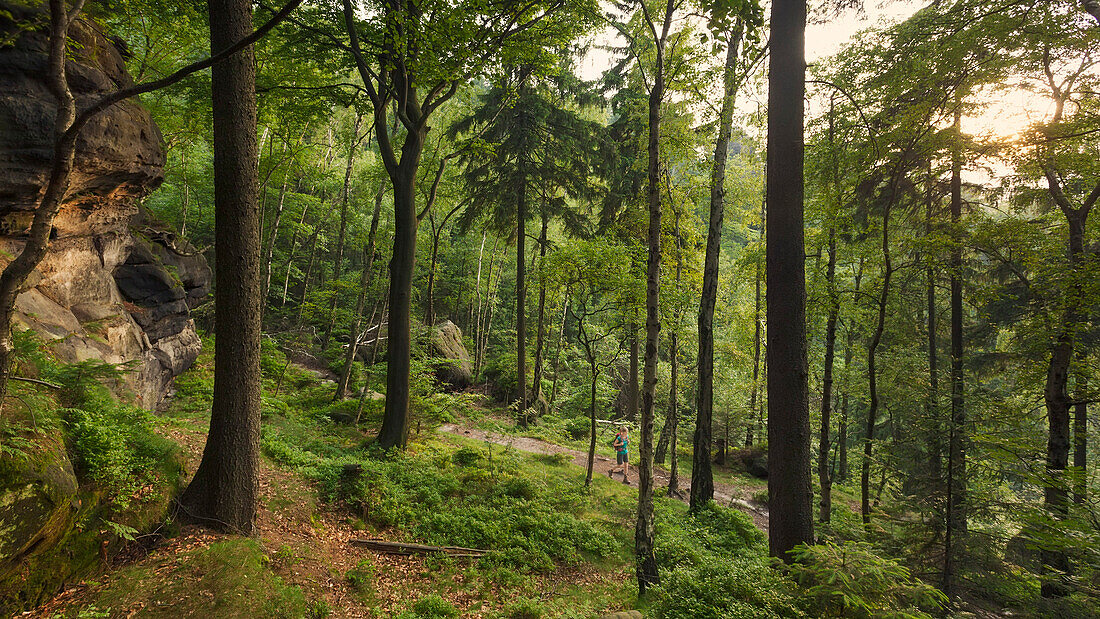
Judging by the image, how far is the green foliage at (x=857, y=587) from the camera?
3.03m

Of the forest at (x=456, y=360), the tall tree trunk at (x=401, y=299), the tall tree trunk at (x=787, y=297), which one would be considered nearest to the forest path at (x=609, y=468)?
the forest at (x=456, y=360)

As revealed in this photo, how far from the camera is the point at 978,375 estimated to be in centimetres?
1527

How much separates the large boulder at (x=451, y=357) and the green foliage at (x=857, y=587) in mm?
15765

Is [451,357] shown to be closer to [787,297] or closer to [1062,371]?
[787,297]

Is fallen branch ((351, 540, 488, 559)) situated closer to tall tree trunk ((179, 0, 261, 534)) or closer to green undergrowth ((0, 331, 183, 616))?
tall tree trunk ((179, 0, 261, 534))

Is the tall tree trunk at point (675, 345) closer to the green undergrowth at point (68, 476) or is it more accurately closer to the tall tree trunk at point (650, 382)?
the tall tree trunk at point (650, 382)

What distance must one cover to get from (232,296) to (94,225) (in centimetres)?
480

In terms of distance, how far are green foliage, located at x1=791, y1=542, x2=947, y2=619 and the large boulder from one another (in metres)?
15.8

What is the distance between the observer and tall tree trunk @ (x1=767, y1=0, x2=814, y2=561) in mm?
3959

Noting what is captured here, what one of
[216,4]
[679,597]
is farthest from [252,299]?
[679,597]

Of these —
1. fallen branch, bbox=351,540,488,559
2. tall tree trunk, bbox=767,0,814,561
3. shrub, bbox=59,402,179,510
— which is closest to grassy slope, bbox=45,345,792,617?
fallen branch, bbox=351,540,488,559

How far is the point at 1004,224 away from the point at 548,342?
17.9 m

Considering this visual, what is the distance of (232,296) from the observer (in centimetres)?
473

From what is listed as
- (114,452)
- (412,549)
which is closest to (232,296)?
(114,452)
